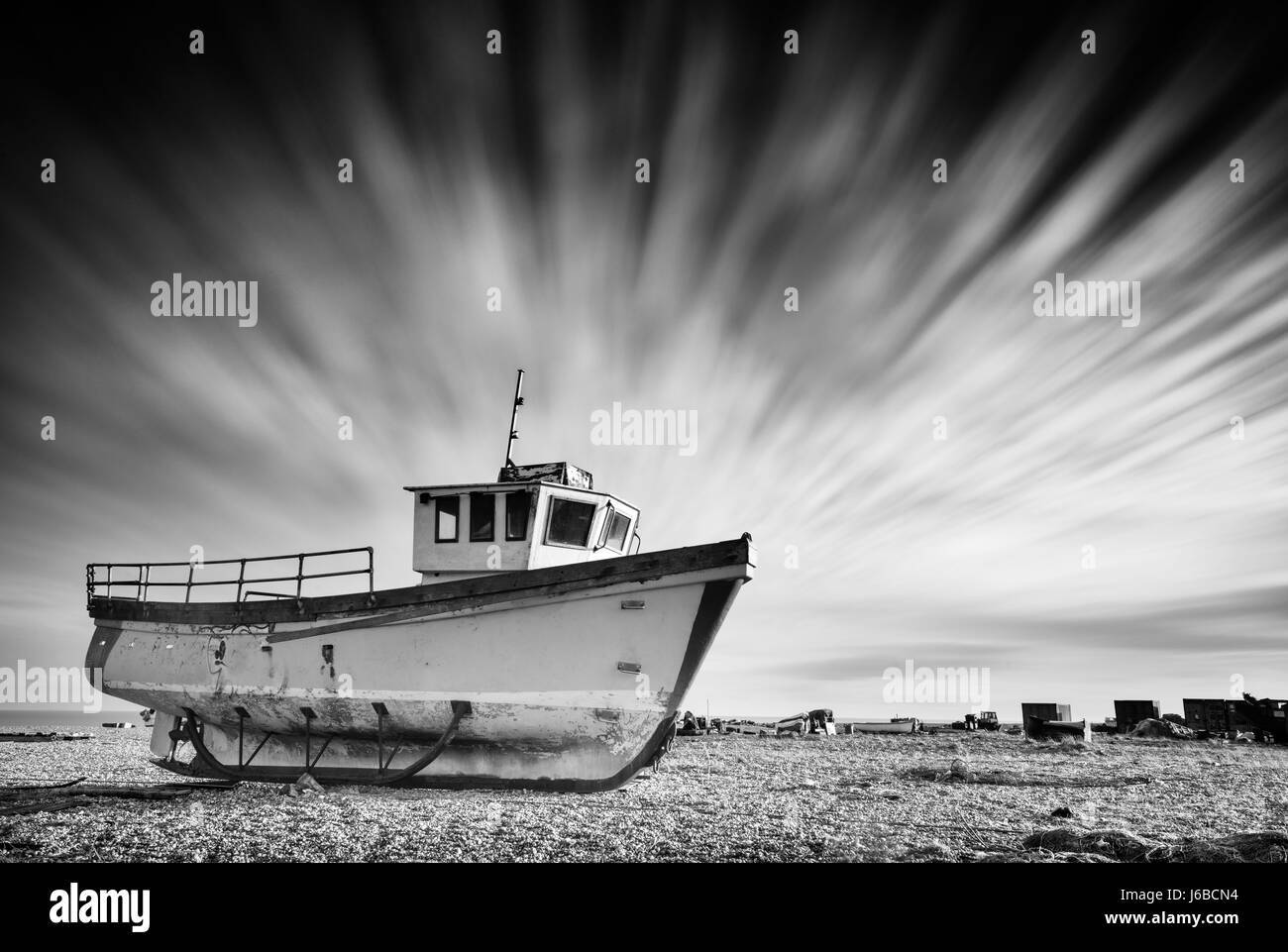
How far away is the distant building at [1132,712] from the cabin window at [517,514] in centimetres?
2750

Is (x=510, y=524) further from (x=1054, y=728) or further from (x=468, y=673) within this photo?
(x=1054, y=728)

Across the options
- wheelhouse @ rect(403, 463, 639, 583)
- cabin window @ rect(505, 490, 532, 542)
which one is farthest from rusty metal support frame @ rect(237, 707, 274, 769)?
cabin window @ rect(505, 490, 532, 542)

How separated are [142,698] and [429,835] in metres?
9.99

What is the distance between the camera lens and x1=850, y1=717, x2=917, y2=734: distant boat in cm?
3684

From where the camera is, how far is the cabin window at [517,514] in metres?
12.7

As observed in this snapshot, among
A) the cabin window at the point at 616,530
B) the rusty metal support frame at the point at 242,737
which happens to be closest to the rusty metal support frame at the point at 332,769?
the rusty metal support frame at the point at 242,737

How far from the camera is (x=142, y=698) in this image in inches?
555

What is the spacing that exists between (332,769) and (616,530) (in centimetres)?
611

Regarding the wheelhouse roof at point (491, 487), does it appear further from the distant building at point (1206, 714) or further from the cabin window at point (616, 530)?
the distant building at point (1206, 714)

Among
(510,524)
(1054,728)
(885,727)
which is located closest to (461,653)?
(510,524)

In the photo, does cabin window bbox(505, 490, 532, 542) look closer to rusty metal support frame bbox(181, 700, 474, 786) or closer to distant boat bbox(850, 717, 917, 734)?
rusty metal support frame bbox(181, 700, 474, 786)

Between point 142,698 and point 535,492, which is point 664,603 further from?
point 142,698

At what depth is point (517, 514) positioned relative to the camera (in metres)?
12.7
